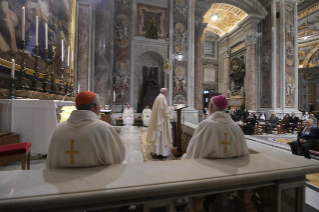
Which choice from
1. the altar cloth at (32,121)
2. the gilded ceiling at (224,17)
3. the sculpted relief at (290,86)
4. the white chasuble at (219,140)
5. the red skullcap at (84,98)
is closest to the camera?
the red skullcap at (84,98)

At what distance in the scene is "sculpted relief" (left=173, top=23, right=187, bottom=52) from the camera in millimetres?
10836

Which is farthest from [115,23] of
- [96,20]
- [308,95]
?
[308,95]

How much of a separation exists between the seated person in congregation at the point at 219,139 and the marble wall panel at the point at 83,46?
760cm

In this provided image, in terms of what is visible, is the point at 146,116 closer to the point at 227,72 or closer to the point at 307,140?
the point at 307,140

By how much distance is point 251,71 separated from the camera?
15.3 m

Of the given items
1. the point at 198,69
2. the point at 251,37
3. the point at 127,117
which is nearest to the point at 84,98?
the point at 127,117

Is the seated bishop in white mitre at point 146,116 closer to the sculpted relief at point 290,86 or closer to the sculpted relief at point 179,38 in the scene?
the sculpted relief at point 179,38

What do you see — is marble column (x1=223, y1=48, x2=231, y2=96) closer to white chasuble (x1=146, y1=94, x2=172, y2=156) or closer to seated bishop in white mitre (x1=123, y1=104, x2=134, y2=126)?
seated bishop in white mitre (x1=123, y1=104, x2=134, y2=126)

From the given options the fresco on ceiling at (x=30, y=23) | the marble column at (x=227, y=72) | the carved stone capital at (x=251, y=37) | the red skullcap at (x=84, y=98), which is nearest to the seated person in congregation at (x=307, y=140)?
the red skullcap at (x=84, y=98)

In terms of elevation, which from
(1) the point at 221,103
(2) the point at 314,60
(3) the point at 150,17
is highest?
(2) the point at 314,60

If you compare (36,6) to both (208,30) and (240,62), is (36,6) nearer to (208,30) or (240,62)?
(240,62)

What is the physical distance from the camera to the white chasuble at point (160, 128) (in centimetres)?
406

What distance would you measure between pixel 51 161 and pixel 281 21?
767 inches

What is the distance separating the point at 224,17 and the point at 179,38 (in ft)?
35.5
